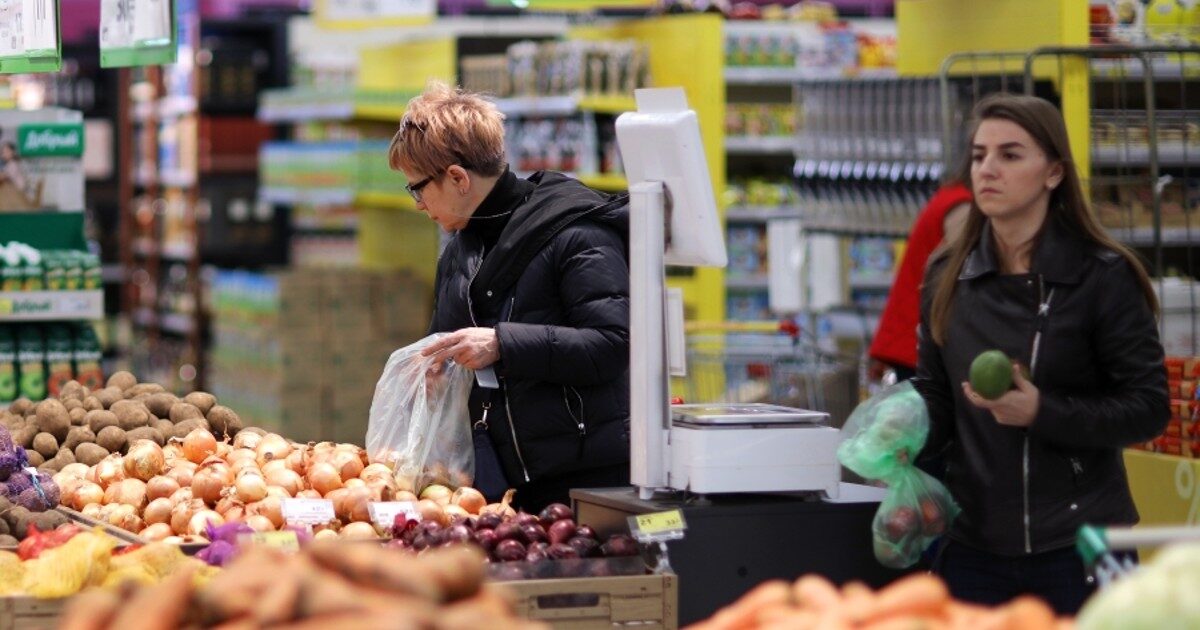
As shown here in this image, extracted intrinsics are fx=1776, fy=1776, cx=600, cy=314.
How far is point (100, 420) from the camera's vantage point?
4609 millimetres

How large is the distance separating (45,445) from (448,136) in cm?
148

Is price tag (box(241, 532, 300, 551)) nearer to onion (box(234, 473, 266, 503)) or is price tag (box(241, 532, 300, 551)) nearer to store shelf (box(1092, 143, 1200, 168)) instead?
onion (box(234, 473, 266, 503))

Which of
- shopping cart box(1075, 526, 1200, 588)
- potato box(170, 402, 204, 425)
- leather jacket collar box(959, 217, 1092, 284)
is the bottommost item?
potato box(170, 402, 204, 425)

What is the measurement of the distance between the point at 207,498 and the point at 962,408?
1.63 metres

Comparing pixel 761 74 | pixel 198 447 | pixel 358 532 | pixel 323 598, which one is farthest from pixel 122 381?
pixel 761 74

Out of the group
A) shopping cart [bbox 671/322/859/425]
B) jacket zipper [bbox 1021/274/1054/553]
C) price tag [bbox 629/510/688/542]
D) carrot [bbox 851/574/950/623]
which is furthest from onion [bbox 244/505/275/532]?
shopping cart [bbox 671/322/859/425]

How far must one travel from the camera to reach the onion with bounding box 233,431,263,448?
4.36m

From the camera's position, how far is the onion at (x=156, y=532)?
3.63 metres

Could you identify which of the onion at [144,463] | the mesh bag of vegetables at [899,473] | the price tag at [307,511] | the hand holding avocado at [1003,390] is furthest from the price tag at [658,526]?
the onion at [144,463]

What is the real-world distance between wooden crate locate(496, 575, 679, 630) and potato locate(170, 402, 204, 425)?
1925mm

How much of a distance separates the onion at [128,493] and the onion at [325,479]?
39cm

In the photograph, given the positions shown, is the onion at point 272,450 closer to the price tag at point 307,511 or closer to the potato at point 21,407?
the price tag at point 307,511

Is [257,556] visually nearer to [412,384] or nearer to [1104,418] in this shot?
[1104,418]

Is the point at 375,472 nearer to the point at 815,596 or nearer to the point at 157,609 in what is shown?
the point at 815,596
